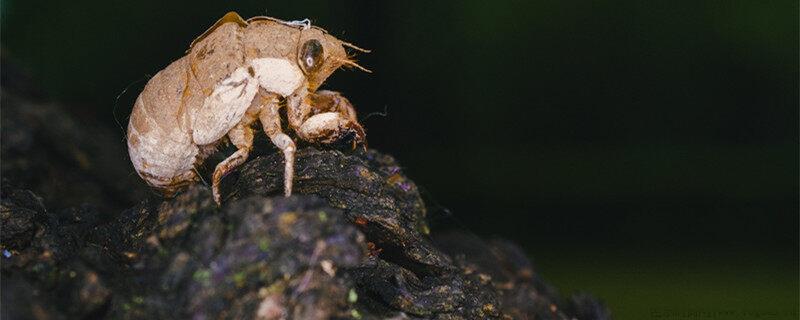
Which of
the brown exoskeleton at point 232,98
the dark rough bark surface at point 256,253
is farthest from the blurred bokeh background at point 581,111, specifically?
the brown exoskeleton at point 232,98

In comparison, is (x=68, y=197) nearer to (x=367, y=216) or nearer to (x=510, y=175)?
(x=367, y=216)

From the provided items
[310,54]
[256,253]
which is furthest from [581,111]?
[256,253]

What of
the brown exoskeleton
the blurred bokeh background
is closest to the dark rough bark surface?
the brown exoskeleton

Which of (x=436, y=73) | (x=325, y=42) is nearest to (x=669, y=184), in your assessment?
(x=436, y=73)

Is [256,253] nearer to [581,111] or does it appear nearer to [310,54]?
[310,54]

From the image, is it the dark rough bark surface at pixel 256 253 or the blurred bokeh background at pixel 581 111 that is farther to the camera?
the blurred bokeh background at pixel 581 111

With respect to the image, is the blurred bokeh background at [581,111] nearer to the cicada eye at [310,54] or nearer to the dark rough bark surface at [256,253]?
the dark rough bark surface at [256,253]

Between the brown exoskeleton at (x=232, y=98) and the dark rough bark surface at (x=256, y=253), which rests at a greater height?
the brown exoskeleton at (x=232, y=98)
